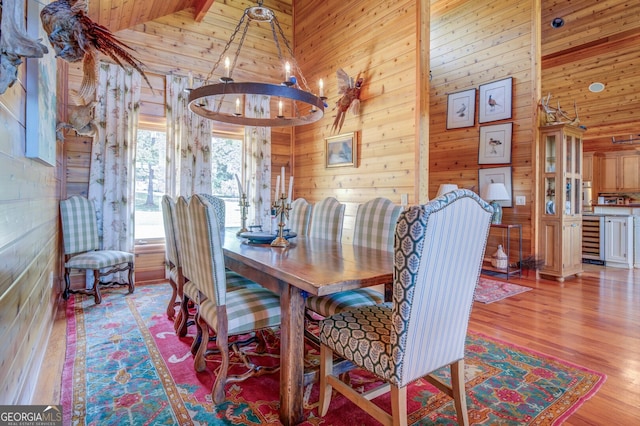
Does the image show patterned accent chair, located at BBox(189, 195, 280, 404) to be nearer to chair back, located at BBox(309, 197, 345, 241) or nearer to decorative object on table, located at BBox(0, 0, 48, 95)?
decorative object on table, located at BBox(0, 0, 48, 95)

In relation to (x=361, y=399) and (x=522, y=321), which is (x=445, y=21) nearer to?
(x=522, y=321)

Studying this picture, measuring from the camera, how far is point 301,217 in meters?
3.54

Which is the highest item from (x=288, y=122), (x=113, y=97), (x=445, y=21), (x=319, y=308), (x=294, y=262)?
(x=445, y=21)

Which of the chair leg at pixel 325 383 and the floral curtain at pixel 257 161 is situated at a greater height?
the floral curtain at pixel 257 161

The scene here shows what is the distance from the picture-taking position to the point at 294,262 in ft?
6.19

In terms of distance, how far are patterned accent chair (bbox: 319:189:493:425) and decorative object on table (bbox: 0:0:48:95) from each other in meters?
1.25

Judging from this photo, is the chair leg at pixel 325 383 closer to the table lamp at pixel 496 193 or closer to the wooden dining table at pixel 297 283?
the wooden dining table at pixel 297 283

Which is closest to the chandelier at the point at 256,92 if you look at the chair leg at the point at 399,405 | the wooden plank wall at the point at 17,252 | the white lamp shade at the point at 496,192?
the wooden plank wall at the point at 17,252

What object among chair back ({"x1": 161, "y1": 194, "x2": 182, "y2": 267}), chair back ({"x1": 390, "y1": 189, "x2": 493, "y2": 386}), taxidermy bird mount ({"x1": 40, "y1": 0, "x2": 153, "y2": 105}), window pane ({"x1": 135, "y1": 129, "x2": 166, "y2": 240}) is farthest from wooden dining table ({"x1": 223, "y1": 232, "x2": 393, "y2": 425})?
window pane ({"x1": 135, "y1": 129, "x2": 166, "y2": 240})

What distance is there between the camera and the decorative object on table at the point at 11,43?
93 cm

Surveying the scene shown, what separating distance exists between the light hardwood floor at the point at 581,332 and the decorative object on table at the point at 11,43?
67.2 inches

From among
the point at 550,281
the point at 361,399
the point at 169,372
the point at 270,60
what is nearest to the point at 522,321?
the point at 550,281

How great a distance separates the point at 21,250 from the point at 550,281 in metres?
5.38

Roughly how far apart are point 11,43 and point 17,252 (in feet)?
2.61
